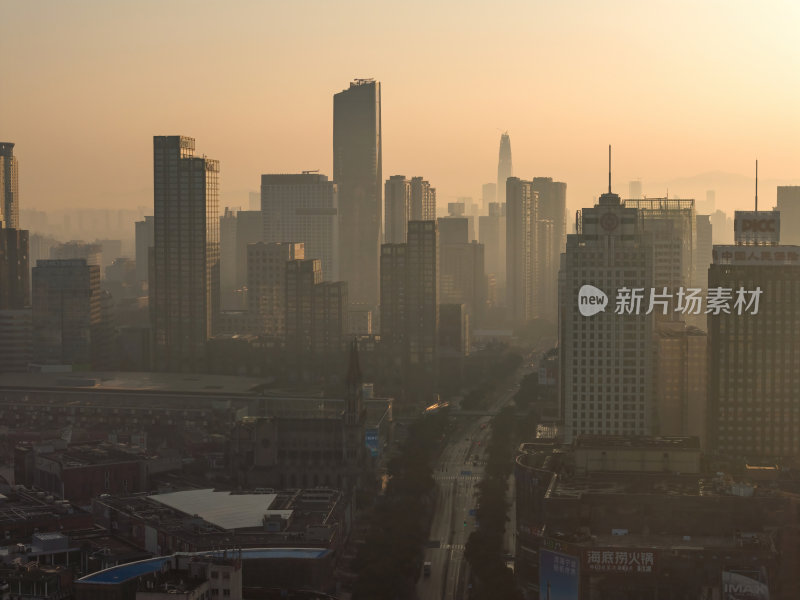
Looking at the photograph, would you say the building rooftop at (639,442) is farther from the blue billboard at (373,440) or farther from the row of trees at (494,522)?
the blue billboard at (373,440)

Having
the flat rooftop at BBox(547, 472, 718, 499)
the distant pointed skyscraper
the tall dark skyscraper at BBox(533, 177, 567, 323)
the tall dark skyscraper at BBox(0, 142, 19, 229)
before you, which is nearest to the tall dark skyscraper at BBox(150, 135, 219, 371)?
the tall dark skyscraper at BBox(0, 142, 19, 229)

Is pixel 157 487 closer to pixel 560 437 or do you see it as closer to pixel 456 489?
pixel 456 489

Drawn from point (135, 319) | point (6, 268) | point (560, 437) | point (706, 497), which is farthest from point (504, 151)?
point (706, 497)

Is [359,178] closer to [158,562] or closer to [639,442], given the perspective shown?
[639,442]

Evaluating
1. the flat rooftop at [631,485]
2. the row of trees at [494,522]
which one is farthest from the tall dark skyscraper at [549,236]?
the flat rooftop at [631,485]

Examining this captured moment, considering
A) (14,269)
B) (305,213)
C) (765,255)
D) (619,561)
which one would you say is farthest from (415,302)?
(305,213)

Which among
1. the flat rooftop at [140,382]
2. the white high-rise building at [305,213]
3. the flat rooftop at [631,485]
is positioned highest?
the white high-rise building at [305,213]

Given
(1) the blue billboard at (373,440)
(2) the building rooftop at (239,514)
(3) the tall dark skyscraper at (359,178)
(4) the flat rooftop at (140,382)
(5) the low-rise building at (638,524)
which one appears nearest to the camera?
(5) the low-rise building at (638,524)
